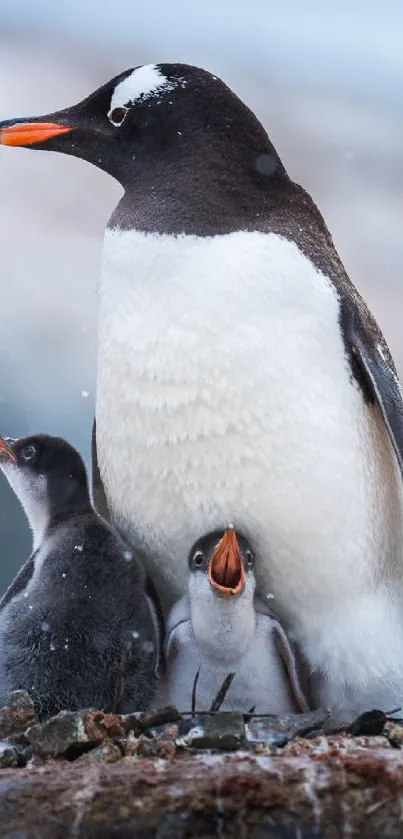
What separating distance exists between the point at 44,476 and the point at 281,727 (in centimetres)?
127

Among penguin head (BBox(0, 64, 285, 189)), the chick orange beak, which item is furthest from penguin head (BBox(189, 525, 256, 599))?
penguin head (BBox(0, 64, 285, 189))

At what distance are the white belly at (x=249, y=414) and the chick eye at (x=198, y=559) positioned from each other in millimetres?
67

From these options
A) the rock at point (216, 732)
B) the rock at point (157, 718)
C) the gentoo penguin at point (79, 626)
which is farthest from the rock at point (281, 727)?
the gentoo penguin at point (79, 626)

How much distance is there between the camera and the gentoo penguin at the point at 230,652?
2.49m

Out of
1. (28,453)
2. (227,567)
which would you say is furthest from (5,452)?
(227,567)

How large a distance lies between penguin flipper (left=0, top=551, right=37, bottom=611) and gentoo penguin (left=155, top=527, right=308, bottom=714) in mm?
454

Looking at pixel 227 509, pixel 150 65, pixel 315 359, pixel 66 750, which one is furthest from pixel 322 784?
pixel 150 65

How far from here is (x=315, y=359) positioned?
253 cm

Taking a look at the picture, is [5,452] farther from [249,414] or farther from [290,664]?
[290,664]

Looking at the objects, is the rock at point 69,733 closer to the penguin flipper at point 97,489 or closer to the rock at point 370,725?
the rock at point 370,725

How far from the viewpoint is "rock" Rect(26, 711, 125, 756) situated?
1.84 m

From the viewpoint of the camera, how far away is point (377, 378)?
8.52ft

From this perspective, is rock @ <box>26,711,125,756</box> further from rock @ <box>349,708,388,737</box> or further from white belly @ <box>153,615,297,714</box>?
white belly @ <box>153,615,297,714</box>

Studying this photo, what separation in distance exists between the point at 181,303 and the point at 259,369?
238mm
